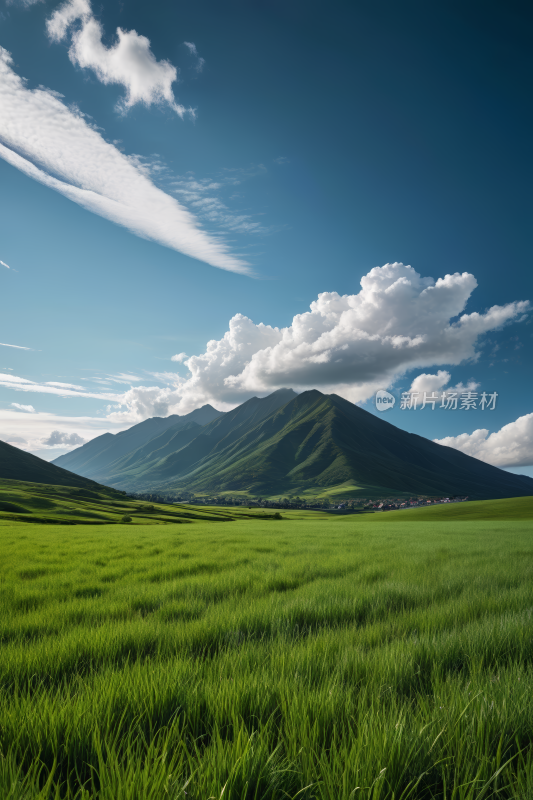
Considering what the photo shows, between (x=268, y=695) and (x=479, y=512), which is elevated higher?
(x=268, y=695)

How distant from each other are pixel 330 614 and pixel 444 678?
1895 millimetres

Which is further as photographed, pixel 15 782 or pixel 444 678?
pixel 444 678

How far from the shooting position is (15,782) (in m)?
1.47

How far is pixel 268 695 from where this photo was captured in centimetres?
221

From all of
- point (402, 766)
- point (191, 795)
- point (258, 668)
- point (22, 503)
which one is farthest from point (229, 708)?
point (22, 503)

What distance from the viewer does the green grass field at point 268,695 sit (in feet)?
5.08

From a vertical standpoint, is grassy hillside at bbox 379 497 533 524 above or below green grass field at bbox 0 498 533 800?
below

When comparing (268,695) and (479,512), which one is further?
(479,512)

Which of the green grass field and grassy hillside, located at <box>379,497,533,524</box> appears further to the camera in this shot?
grassy hillside, located at <box>379,497,533,524</box>

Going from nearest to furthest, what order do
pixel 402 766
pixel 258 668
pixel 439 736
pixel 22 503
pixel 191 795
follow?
pixel 191 795, pixel 402 766, pixel 439 736, pixel 258 668, pixel 22 503

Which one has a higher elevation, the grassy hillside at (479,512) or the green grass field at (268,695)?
the green grass field at (268,695)

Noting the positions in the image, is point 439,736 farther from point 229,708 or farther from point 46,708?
point 46,708

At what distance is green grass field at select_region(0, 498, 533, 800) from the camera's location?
1.55 metres

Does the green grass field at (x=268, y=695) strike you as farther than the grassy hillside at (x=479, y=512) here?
No
